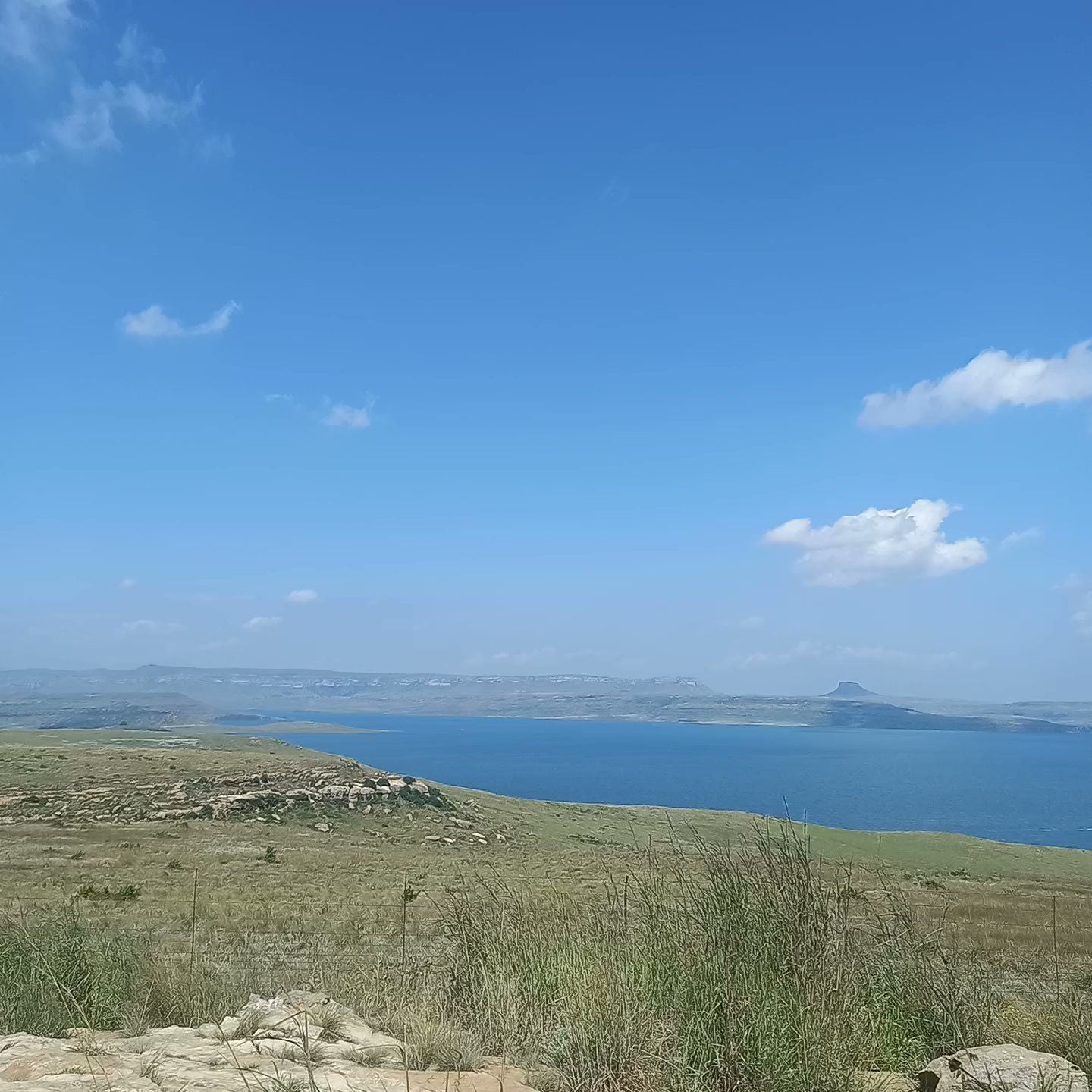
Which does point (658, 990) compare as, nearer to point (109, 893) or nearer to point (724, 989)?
point (724, 989)

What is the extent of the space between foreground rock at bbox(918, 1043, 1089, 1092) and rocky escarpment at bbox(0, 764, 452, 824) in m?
30.0

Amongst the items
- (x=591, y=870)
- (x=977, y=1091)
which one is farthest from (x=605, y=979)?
(x=591, y=870)

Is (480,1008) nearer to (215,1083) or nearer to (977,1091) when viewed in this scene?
(215,1083)

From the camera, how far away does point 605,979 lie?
4793 mm

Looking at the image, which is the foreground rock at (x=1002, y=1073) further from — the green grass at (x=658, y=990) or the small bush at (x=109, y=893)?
the small bush at (x=109, y=893)

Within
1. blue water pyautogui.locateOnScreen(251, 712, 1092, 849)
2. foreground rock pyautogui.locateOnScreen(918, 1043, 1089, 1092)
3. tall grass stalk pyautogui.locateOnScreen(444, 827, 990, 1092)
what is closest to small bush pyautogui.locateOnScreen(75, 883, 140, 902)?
tall grass stalk pyautogui.locateOnScreen(444, 827, 990, 1092)

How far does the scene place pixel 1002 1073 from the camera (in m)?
4.24

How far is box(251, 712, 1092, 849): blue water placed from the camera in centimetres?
7569

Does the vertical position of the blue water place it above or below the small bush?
below

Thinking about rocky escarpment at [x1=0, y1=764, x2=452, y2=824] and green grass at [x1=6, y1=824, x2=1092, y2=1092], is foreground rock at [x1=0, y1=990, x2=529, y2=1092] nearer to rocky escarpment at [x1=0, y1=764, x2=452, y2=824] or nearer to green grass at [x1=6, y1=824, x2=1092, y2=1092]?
green grass at [x1=6, y1=824, x2=1092, y2=1092]

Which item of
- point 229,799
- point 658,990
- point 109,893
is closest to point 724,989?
point 658,990

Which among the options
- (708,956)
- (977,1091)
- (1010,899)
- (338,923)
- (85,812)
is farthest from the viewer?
(85,812)

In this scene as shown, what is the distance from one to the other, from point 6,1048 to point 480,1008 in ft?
7.86

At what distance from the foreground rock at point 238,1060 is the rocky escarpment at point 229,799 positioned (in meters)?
28.0
